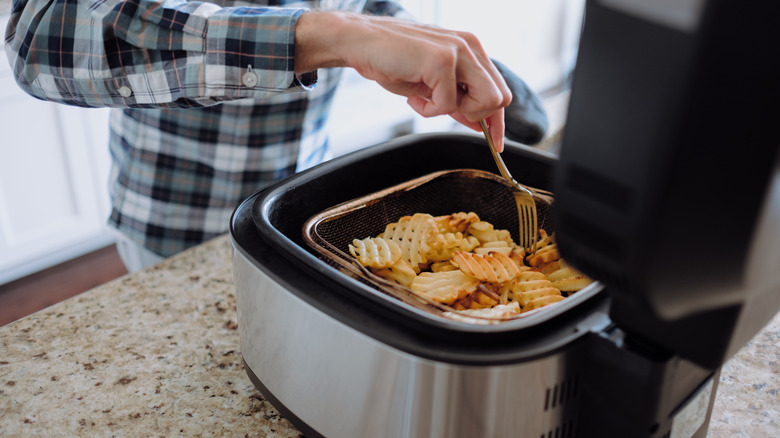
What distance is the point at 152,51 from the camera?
2.89 ft

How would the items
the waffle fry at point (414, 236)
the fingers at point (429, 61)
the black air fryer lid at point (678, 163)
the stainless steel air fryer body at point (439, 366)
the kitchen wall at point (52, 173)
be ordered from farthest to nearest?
1. the kitchen wall at point (52, 173)
2. the waffle fry at point (414, 236)
3. the fingers at point (429, 61)
4. the stainless steel air fryer body at point (439, 366)
5. the black air fryer lid at point (678, 163)

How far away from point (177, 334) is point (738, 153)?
716 mm

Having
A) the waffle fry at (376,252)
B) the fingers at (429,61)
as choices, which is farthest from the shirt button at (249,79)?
the waffle fry at (376,252)

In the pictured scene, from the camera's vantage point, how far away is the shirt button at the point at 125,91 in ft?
2.95

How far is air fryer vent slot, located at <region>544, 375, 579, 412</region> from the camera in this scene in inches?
22.2

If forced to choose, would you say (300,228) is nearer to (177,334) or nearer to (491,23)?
(177,334)

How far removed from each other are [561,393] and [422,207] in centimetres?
42

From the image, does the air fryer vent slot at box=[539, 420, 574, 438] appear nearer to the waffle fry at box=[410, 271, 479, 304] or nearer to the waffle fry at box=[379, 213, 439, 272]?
the waffle fry at box=[410, 271, 479, 304]

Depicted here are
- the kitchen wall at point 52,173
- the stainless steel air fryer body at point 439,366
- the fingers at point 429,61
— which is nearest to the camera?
the stainless steel air fryer body at point 439,366

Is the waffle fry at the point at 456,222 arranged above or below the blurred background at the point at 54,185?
above

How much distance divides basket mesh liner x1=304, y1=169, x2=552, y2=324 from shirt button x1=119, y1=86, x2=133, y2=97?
1.06 feet

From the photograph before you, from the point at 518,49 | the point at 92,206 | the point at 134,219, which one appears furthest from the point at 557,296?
the point at 518,49

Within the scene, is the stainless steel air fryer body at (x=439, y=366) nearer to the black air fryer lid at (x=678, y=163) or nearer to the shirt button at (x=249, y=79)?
the black air fryer lid at (x=678, y=163)

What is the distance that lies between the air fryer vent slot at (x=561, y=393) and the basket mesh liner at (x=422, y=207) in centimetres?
29
